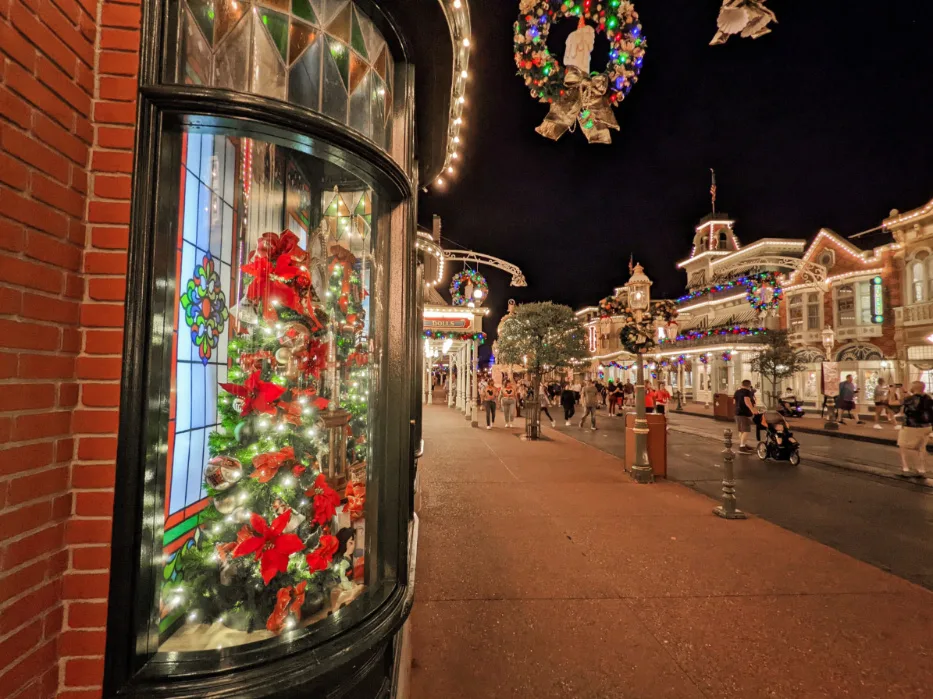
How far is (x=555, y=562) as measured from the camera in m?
4.94

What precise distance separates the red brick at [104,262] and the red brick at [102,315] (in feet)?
0.42

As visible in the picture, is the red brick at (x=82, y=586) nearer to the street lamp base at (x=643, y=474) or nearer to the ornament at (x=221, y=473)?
the ornament at (x=221, y=473)

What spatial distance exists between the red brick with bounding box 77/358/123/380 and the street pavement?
266 inches

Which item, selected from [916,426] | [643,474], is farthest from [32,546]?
[916,426]

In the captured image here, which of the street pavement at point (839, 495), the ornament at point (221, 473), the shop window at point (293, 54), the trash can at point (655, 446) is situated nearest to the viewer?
the shop window at point (293, 54)

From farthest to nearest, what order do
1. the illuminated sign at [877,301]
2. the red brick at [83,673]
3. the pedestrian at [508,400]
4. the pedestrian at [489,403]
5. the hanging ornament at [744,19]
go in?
the illuminated sign at [877,301] → the pedestrian at [508,400] → the pedestrian at [489,403] → the hanging ornament at [744,19] → the red brick at [83,673]

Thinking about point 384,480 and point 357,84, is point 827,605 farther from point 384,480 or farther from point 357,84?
point 357,84

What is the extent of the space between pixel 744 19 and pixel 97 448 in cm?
487

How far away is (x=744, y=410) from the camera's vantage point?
1226 centimetres

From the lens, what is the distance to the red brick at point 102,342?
5.88ft

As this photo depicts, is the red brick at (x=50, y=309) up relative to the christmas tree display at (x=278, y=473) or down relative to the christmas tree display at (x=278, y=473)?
up

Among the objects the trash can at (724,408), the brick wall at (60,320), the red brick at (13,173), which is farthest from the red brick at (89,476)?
the trash can at (724,408)

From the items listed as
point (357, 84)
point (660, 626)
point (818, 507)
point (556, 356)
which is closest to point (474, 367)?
point (556, 356)

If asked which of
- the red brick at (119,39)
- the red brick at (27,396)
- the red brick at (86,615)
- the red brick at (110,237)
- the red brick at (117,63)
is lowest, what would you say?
the red brick at (86,615)
